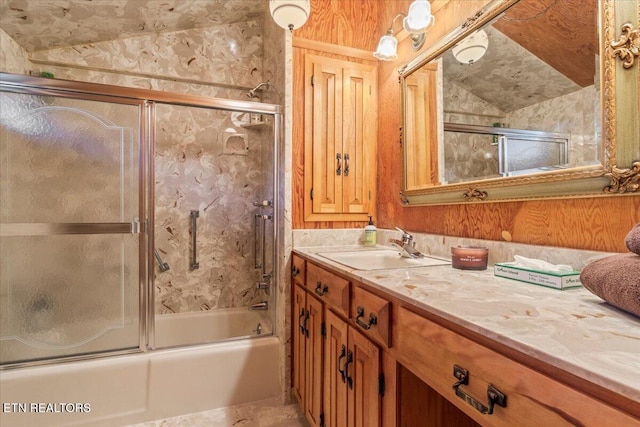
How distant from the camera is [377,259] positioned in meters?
1.68

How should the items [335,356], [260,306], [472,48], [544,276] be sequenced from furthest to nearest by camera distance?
[260,306], [472,48], [335,356], [544,276]

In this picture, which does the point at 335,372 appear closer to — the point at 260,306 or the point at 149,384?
the point at 149,384

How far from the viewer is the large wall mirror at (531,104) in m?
0.87

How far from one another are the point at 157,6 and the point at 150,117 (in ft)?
2.92

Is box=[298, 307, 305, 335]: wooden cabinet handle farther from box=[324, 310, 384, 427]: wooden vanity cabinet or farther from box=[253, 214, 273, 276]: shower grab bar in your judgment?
box=[253, 214, 273, 276]: shower grab bar

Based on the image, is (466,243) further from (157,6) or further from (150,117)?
(157,6)

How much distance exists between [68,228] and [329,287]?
4.80 feet

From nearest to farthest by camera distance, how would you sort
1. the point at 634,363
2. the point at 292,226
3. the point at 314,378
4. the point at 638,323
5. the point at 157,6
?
the point at 634,363
the point at 638,323
the point at 314,378
the point at 292,226
the point at 157,6

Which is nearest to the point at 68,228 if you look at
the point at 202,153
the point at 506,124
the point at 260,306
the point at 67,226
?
the point at 67,226

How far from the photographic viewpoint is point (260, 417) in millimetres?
1742

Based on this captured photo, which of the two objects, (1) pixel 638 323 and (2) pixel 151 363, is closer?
(1) pixel 638 323

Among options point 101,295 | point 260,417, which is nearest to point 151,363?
point 101,295

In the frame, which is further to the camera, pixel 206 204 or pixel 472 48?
pixel 206 204

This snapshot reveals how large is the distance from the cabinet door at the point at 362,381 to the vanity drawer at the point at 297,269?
584 millimetres
